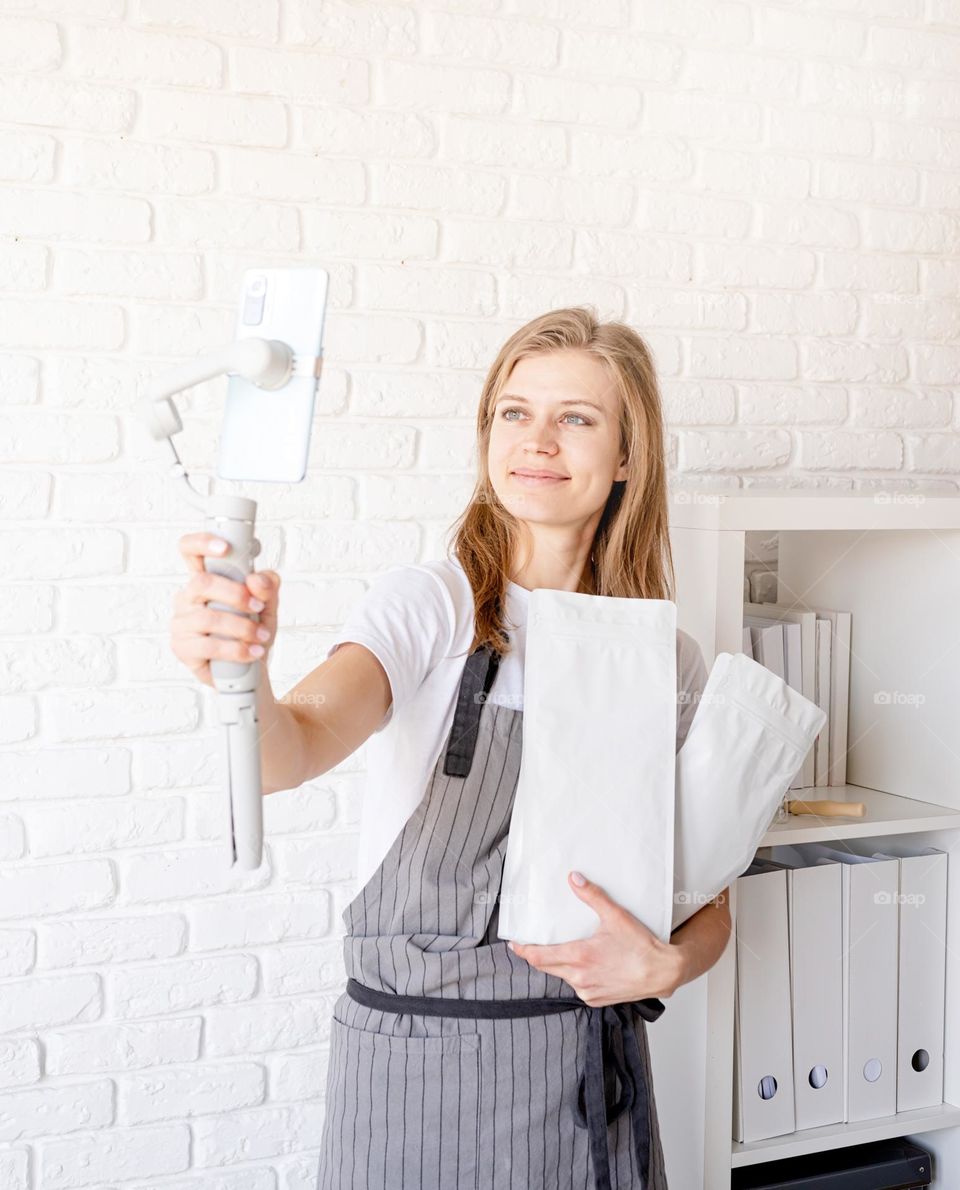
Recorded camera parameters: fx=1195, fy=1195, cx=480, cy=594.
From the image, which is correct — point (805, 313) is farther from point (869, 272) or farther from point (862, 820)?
point (862, 820)

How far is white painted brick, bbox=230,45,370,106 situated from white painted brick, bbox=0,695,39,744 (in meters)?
0.92

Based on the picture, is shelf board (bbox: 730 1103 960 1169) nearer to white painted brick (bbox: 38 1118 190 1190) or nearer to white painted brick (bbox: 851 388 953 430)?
white painted brick (bbox: 38 1118 190 1190)

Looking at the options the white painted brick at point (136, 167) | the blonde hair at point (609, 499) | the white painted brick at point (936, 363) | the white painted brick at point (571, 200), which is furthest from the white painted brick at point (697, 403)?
the white painted brick at point (136, 167)

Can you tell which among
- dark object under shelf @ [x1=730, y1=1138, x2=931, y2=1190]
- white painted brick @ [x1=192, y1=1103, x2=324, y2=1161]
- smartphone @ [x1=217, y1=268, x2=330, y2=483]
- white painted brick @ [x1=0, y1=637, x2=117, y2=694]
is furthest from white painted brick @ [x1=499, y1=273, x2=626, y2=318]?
dark object under shelf @ [x1=730, y1=1138, x2=931, y2=1190]

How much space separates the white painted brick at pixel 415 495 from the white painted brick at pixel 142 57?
614 mm

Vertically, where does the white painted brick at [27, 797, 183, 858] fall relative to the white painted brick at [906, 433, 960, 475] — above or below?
below

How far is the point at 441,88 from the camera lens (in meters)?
1.80

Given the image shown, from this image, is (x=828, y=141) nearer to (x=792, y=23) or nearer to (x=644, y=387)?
(x=792, y=23)

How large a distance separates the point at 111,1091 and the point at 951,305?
1.91 meters

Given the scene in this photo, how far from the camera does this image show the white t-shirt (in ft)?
4.27

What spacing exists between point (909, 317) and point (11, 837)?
1.71 m

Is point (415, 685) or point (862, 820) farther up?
point (415, 685)

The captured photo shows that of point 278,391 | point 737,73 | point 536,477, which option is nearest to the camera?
point 278,391

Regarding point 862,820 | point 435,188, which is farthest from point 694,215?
point 862,820
